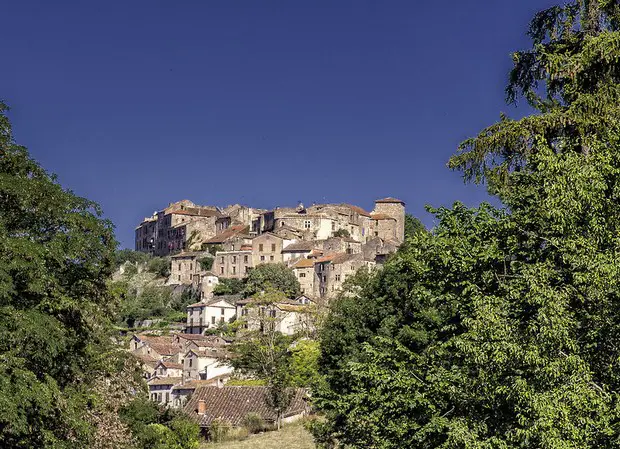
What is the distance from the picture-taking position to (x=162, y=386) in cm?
7656

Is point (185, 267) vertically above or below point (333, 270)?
above

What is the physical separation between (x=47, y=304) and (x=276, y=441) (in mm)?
23892

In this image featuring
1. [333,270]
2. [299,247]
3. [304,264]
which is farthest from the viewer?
[299,247]

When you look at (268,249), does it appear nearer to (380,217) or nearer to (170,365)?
(380,217)

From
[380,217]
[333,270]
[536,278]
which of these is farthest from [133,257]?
[536,278]

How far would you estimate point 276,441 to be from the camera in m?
45.1

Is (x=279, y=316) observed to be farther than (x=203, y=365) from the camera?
Yes

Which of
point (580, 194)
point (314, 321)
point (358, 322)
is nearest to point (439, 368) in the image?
point (580, 194)

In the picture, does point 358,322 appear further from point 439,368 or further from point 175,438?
point 439,368

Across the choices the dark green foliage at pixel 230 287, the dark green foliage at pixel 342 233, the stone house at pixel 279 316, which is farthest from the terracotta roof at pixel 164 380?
the dark green foliage at pixel 342 233

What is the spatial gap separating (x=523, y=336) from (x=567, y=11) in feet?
22.6

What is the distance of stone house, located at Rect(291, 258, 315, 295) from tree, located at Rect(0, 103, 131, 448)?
93.9 metres

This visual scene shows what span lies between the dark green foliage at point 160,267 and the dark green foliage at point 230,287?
20.5 metres

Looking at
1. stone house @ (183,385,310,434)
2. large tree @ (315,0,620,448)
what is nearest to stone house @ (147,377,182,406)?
stone house @ (183,385,310,434)
